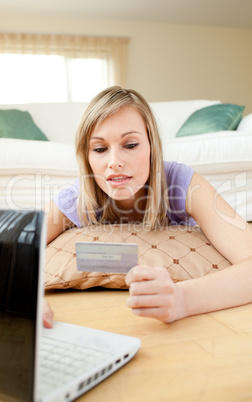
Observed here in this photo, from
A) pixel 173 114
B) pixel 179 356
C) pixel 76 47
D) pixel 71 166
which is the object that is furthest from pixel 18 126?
pixel 76 47

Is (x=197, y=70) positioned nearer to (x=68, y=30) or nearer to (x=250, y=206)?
(x=68, y=30)

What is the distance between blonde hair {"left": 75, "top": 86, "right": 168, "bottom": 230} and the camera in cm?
128

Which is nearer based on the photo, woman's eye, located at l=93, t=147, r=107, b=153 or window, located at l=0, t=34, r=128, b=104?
woman's eye, located at l=93, t=147, r=107, b=153

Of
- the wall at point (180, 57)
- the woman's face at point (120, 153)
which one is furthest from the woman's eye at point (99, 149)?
the wall at point (180, 57)

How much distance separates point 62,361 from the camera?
2.03 feet

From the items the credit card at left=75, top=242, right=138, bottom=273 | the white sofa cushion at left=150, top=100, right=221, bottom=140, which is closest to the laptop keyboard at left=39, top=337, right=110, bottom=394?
the credit card at left=75, top=242, right=138, bottom=273

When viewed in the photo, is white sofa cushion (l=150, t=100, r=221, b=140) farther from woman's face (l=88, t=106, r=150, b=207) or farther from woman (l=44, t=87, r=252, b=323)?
woman's face (l=88, t=106, r=150, b=207)

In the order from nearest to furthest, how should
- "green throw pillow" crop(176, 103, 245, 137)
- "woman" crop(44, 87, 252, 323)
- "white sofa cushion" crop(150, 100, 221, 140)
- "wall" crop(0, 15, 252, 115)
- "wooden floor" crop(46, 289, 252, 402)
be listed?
"wooden floor" crop(46, 289, 252, 402) → "woman" crop(44, 87, 252, 323) → "green throw pillow" crop(176, 103, 245, 137) → "white sofa cushion" crop(150, 100, 221, 140) → "wall" crop(0, 15, 252, 115)

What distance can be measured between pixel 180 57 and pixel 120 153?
5.88 m

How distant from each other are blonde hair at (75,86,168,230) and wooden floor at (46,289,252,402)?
407mm

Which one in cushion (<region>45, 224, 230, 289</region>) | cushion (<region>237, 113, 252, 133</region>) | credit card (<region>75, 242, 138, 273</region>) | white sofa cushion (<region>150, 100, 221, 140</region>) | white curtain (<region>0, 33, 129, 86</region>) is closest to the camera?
credit card (<region>75, 242, 138, 273</region>)

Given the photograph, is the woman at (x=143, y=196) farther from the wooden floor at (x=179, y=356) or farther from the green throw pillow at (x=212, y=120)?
the green throw pillow at (x=212, y=120)

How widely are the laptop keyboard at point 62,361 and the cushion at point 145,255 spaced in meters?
0.50

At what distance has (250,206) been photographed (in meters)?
2.35
